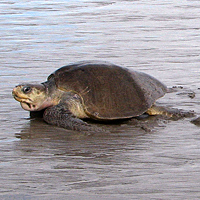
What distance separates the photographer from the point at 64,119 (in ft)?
16.3

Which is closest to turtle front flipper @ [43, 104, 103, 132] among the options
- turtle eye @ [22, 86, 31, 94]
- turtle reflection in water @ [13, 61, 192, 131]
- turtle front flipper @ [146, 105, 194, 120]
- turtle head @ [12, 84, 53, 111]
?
turtle reflection in water @ [13, 61, 192, 131]

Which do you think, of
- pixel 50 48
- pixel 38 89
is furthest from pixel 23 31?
pixel 38 89

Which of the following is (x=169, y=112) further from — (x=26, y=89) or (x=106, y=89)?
(x=26, y=89)

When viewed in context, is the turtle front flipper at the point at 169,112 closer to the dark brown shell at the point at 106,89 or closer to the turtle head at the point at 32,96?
the dark brown shell at the point at 106,89

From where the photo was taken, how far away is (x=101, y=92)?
515cm

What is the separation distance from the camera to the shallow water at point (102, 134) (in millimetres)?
3389

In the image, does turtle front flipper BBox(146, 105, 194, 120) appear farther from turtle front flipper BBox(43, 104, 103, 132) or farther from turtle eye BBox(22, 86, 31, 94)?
turtle eye BBox(22, 86, 31, 94)

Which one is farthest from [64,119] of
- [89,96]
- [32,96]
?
[32,96]

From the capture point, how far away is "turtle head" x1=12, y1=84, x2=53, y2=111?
5.12m

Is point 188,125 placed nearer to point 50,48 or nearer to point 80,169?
point 80,169

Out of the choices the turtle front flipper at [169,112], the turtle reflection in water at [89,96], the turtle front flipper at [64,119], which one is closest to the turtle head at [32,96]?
the turtle reflection in water at [89,96]

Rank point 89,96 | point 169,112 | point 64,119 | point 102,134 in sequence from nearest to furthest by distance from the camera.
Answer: point 102,134, point 64,119, point 89,96, point 169,112

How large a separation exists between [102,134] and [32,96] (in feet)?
3.17

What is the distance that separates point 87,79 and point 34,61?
8.89 feet
